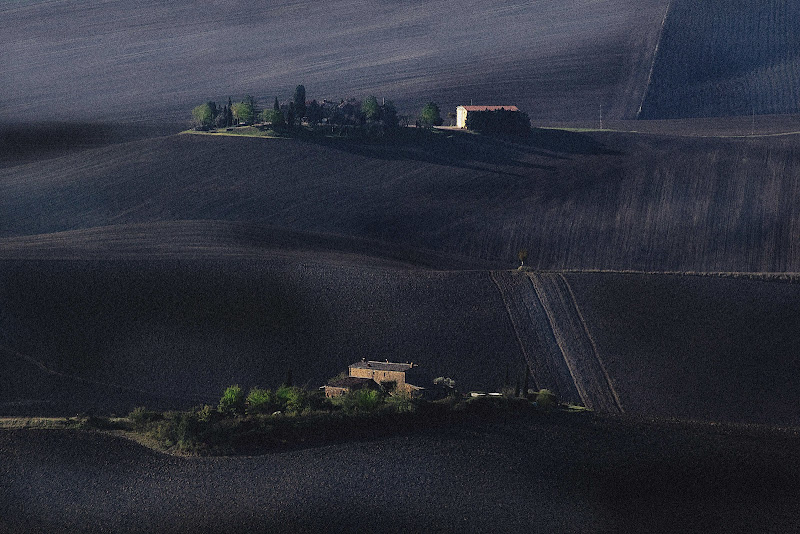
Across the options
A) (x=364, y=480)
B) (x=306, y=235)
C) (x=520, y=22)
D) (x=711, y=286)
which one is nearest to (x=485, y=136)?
(x=306, y=235)

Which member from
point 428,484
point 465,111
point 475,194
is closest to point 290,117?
point 465,111

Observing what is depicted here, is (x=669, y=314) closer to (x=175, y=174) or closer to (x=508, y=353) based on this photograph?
(x=508, y=353)

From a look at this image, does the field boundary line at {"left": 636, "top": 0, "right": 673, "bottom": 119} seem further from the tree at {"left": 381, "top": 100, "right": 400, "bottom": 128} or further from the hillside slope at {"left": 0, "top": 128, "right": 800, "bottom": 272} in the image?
the tree at {"left": 381, "top": 100, "right": 400, "bottom": 128}

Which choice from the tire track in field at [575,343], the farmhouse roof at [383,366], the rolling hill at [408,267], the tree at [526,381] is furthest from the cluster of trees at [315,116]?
the farmhouse roof at [383,366]

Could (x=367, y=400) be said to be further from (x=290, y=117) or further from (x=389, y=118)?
(x=389, y=118)

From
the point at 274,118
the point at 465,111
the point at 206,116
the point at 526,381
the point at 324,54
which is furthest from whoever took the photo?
the point at 324,54

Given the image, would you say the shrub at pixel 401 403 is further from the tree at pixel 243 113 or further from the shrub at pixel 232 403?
the tree at pixel 243 113

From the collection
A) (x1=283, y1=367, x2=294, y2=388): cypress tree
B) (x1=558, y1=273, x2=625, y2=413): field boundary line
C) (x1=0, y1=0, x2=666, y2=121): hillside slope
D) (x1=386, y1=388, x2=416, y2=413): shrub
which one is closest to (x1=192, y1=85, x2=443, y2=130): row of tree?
(x1=0, y1=0, x2=666, y2=121): hillside slope
